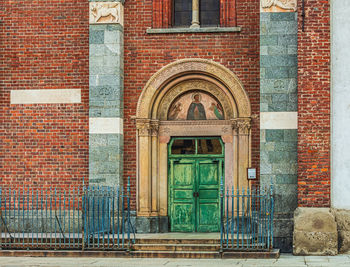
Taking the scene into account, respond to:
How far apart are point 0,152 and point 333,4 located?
8.80 metres

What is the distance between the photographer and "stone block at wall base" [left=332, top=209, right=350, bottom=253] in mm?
13828

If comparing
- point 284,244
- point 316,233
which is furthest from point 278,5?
point 284,244

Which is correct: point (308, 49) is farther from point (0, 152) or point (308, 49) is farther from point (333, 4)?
point (0, 152)

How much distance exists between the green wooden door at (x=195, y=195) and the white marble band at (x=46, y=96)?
303 centimetres

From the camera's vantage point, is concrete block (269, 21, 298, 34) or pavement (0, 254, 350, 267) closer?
pavement (0, 254, 350, 267)

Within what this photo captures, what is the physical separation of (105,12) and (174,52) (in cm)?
195

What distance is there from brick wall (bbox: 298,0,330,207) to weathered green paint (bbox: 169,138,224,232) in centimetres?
254

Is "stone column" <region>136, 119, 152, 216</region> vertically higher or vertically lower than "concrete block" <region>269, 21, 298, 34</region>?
lower

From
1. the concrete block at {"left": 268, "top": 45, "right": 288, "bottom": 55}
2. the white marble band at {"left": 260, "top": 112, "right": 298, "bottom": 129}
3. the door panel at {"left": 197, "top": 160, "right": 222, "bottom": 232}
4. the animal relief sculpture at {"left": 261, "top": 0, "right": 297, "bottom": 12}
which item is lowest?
the door panel at {"left": 197, "top": 160, "right": 222, "bottom": 232}

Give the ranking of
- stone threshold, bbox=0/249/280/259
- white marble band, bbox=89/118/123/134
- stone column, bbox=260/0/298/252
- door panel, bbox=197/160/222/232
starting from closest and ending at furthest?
stone threshold, bbox=0/249/280/259
stone column, bbox=260/0/298/252
white marble band, bbox=89/118/123/134
door panel, bbox=197/160/222/232

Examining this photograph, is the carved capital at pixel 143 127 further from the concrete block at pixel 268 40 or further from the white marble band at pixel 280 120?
the concrete block at pixel 268 40

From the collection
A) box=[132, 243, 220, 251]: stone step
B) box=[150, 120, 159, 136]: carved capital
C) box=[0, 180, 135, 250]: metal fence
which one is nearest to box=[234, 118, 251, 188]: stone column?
box=[150, 120, 159, 136]: carved capital

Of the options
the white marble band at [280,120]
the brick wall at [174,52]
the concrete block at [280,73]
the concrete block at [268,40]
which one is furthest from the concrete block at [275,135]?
the concrete block at [268,40]

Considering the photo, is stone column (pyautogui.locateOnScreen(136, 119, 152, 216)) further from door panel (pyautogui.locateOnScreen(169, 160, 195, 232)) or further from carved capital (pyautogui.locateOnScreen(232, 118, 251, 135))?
carved capital (pyautogui.locateOnScreen(232, 118, 251, 135))
